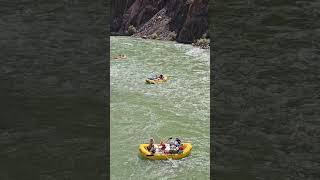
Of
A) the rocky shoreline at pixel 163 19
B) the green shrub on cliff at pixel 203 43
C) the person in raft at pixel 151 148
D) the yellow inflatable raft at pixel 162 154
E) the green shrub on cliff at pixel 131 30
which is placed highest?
the rocky shoreline at pixel 163 19

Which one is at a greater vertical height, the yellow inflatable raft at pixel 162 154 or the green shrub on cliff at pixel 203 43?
the green shrub on cliff at pixel 203 43

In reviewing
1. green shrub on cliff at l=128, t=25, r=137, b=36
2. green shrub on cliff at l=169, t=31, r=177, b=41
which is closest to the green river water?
green shrub on cliff at l=169, t=31, r=177, b=41

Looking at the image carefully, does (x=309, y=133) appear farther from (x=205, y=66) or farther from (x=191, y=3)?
(x=191, y=3)

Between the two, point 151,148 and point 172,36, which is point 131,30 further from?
point 151,148

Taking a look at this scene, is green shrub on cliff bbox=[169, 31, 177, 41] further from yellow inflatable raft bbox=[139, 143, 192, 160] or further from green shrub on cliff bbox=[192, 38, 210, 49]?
yellow inflatable raft bbox=[139, 143, 192, 160]

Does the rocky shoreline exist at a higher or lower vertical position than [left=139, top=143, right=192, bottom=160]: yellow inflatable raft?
higher

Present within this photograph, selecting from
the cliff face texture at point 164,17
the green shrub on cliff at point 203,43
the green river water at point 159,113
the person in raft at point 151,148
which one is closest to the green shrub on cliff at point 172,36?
the cliff face texture at point 164,17

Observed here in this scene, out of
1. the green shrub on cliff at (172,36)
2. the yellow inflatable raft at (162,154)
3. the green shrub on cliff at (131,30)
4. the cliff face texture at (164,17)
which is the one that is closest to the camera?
the yellow inflatable raft at (162,154)

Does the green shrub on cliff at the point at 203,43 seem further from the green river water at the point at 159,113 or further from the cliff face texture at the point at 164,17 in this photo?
the green river water at the point at 159,113
